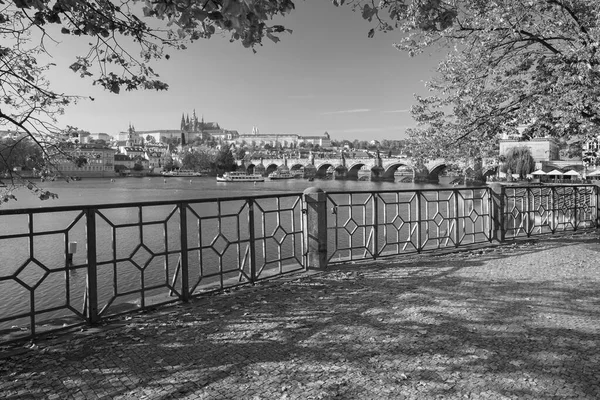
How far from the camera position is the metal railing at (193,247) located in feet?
16.7

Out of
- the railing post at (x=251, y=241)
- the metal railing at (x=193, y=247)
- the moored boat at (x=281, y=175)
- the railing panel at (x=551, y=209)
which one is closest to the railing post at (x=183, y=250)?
the metal railing at (x=193, y=247)

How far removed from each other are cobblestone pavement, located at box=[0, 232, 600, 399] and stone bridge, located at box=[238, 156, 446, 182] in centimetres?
7826

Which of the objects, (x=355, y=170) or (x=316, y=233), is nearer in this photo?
(x=316, y=233)

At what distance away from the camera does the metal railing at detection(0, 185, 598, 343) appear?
510cm

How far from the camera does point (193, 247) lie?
723 centimetres

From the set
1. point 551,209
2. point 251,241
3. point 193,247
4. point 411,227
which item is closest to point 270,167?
point 411,227

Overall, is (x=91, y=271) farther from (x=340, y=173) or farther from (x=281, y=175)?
(x=340, y=173)

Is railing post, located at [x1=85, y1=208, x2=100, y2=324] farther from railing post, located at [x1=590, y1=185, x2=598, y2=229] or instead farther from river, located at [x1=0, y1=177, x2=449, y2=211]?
river, located at [x1=0, y1=177, x2=449, y2=211]

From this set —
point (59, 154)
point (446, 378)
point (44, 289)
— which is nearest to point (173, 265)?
point (44, 289)

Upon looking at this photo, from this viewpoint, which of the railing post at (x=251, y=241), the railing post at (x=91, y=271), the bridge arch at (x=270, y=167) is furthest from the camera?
the bridge arch at (x=270, y=167)

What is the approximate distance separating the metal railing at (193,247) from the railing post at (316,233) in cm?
2

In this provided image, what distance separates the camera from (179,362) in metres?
3.88

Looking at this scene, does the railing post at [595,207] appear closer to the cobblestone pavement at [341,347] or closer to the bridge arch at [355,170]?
the cobblestone pavement at [341,347]

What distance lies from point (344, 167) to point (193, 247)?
10973 cm
